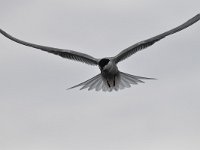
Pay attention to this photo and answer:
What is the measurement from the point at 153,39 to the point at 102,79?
2068 mm

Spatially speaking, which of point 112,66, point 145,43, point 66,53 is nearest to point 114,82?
point 112,66

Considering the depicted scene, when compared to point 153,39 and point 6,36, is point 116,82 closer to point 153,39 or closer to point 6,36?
point 153,39

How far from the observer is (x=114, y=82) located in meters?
15.2

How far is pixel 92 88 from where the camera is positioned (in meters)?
14.9

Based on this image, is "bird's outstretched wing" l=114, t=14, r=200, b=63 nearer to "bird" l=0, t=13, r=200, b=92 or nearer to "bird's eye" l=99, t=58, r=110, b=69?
"bird" l=0, t=13, r=200, b=92

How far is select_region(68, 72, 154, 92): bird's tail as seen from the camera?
15.0 metres

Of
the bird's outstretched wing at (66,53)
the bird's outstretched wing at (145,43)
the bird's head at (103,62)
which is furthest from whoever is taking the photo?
the bird's outstretched wing at (66,53)

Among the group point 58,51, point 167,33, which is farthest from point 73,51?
point 167,33

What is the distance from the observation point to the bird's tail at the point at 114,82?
590 inches

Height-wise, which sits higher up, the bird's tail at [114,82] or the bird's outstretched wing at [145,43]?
the bird's outstretched wing at [145,43]

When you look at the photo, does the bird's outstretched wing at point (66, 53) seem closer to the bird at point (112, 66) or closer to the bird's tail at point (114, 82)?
the bird at point (112, 66)

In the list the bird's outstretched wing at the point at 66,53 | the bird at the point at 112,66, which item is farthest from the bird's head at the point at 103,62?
the bird's outstretched wing at the point at 66,53

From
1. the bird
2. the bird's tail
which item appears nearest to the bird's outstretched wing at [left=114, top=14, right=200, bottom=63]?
the bird

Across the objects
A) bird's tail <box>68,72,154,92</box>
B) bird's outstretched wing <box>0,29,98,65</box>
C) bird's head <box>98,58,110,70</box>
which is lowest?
bird's tail <box>68,72,154,92</box>
